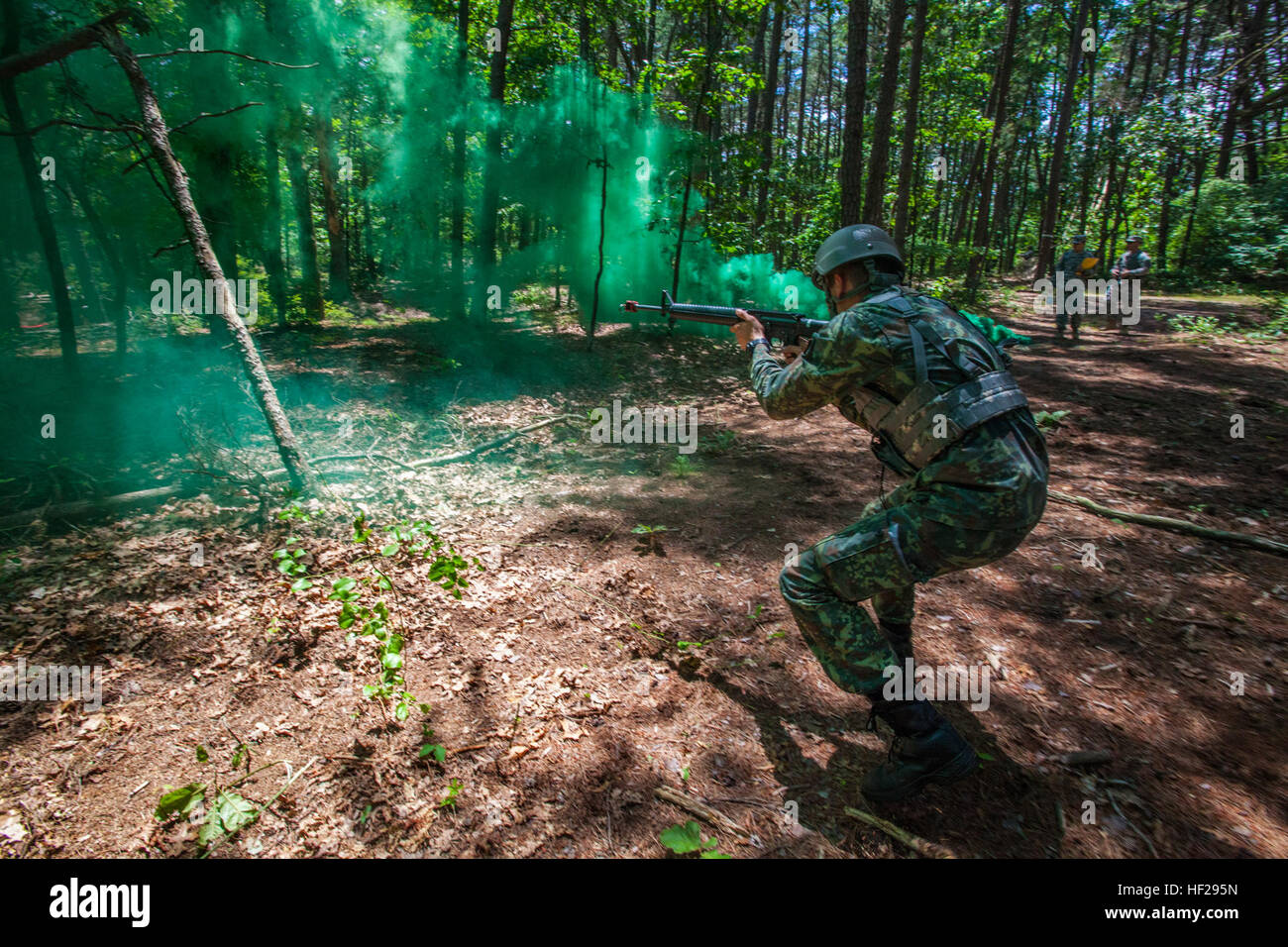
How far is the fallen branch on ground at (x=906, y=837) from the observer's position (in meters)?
2.50

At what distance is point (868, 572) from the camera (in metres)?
2.70

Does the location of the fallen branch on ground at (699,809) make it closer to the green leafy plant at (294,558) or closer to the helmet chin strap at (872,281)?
the helmet chin strap at (872,281)

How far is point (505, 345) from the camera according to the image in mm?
11938

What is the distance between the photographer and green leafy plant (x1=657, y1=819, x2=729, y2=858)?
2551mm

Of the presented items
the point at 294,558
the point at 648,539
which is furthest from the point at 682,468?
the point at 294,558

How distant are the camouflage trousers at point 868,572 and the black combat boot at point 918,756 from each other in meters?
0.18

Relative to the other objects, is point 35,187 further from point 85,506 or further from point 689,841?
point 689,841

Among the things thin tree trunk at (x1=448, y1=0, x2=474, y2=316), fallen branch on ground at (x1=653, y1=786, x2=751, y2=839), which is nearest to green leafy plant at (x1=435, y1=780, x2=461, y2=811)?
fallen branch on ground at (x1=653, y1=786, x2=751, y2=839)

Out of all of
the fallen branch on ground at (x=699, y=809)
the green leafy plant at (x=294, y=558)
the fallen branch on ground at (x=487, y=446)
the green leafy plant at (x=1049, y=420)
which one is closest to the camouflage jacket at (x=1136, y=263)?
the green leafy plant at (x=1049, y=420)

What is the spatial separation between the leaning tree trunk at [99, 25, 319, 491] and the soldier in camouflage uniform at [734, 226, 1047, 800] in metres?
4.78

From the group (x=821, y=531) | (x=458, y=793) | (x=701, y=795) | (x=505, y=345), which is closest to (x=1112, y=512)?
(x=821, y=531)

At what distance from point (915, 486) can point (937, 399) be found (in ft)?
1.41

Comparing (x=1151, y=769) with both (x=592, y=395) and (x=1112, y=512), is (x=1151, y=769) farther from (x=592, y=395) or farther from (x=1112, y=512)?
(x=592, y=395)

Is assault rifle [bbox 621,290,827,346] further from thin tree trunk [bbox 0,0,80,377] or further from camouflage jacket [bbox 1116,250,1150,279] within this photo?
camouflage jacket [bbox 1116,250,1150,279]
